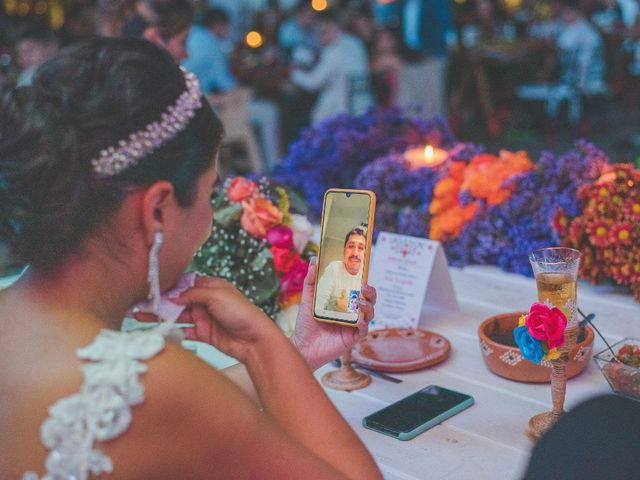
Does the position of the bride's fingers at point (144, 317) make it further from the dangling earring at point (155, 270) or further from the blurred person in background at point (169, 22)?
the blurred person in background at point (169, 22)

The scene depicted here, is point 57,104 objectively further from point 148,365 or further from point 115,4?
point 115,4

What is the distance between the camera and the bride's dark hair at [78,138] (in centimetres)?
98

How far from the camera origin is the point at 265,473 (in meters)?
0.99

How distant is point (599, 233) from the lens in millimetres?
2029

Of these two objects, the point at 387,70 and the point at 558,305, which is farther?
the point at 387,70

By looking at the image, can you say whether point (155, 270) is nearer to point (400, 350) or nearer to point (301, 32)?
point (400, 350)

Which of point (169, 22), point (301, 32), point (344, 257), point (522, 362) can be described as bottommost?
point (522, 362)

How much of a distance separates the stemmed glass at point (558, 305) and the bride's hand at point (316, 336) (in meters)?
0.33

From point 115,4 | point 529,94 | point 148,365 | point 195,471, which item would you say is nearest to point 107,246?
point 148,365

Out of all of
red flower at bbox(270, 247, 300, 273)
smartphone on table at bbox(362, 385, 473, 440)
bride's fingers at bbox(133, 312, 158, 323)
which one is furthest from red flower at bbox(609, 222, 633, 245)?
bride's fingers at bbox(133, 312, 158, 323)

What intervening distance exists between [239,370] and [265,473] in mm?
524

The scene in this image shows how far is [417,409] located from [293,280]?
54 centimetres

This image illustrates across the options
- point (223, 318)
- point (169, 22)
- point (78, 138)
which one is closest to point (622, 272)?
point (223, 318)

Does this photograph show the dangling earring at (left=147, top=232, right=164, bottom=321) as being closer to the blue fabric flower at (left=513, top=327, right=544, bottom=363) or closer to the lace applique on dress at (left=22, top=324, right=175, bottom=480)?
the lace applique on dress at (left=22, top=324, right=175, bottom=480)
